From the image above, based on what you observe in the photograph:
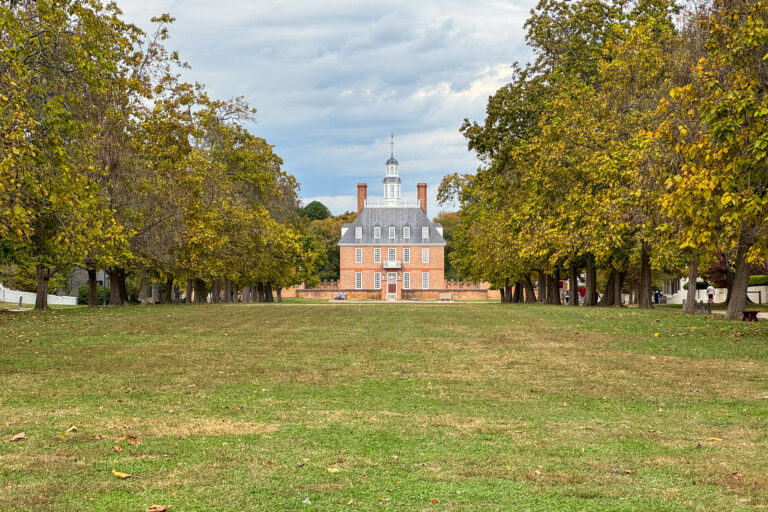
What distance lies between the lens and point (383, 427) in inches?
311

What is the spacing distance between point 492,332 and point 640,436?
41.7 feet

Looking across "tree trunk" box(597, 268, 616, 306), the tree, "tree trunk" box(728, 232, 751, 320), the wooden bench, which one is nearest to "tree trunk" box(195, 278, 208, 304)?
"tree trunk" box(597, 268, 616, 306)

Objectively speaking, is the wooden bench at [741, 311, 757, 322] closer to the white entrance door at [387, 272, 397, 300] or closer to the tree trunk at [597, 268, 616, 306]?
the tree trunk at [597, 268, 616, 306]

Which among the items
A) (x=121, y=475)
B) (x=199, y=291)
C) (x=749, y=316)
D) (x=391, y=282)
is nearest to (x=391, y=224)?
(x=391, y=282)

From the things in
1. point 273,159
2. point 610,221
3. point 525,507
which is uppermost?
point 273,159

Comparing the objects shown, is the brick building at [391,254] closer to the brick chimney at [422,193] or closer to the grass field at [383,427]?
the brick chimney at [422,193]

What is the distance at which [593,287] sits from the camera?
41656 millimetres

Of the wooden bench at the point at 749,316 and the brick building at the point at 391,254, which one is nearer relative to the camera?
the wooden bench at the point at 749,316

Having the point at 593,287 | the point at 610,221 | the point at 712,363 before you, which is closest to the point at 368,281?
the point at 593,287

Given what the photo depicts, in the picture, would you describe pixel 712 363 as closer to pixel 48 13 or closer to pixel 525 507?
pixel 525 507

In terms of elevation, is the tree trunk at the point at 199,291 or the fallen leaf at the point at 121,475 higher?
the tree trunk at the point at 199,291

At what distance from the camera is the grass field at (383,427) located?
5.59 m

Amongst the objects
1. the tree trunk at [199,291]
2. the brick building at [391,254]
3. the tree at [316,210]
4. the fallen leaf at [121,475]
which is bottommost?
the fallen leaf at [121,475]

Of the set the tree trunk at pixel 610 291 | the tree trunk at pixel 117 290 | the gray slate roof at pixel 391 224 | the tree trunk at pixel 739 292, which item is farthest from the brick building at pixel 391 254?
the tree trunk at pixel 739 292
